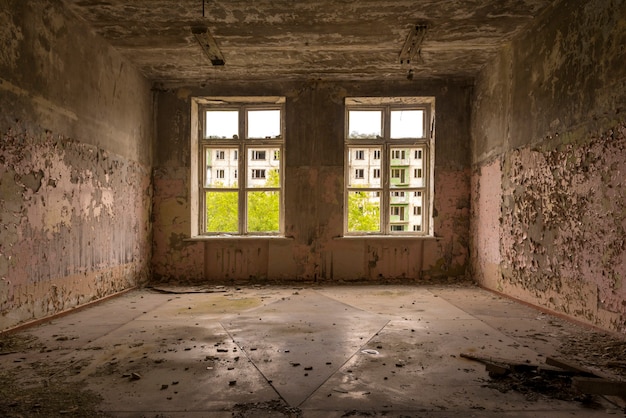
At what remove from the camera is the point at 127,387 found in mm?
2010

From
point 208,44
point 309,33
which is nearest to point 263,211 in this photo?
point 208,44

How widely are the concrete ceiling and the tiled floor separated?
2699mm

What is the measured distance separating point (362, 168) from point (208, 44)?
8.52 ft

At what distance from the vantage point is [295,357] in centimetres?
246

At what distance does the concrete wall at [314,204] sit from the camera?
559cm

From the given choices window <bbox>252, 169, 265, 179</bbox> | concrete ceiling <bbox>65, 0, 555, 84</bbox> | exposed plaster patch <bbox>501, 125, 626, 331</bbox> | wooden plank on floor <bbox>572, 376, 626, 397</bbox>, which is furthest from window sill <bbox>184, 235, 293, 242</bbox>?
wooden plank on floor <bbox>572, 376, 626, 397</bbox>

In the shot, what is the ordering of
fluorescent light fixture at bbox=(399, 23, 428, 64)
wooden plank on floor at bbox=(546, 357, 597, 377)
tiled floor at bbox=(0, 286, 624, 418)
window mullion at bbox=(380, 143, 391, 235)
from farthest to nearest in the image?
window mullion at bbox=(380, 143, 391, 235)
fluorescent light fixture at bbox=(399, 23, 428, 64)
wooden plank on floor at bbox=(546, 357, 597, 377)
tiled floor at bbox=(0, 286, 624, 418)

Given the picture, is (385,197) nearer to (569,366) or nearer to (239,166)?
(239,166)

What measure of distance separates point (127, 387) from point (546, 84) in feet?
13.1

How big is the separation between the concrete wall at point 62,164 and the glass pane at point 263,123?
5.14 feet

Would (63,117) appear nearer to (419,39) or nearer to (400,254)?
(419,39)

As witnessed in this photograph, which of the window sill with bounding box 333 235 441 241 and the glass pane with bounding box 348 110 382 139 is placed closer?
the window sill with bounding box 333 235 441 241

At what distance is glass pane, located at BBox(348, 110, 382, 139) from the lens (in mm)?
5895

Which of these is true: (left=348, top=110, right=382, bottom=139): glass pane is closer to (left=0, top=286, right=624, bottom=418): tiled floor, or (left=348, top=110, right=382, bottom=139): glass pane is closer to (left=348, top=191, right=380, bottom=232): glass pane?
(left=348, top=191, right=380, bottom=232): glass pane
